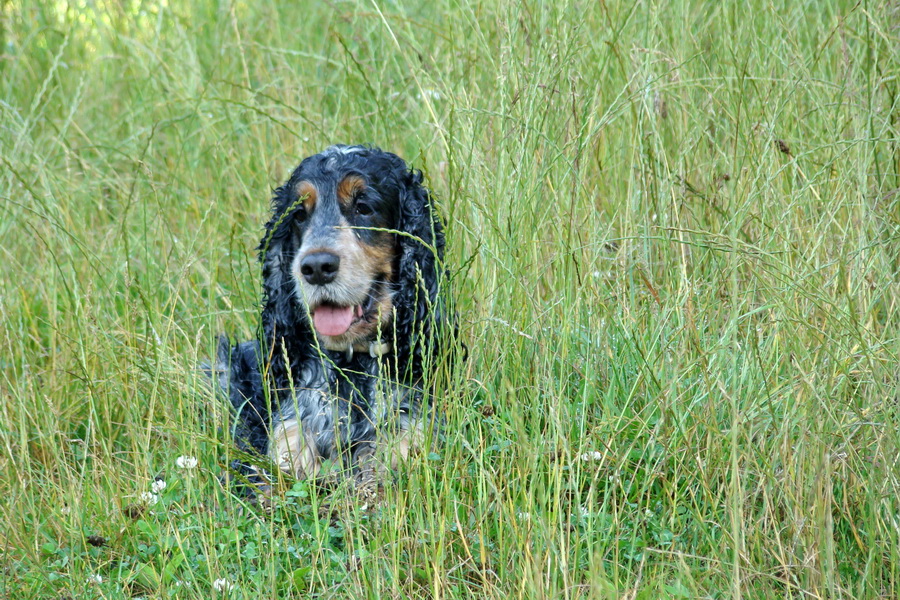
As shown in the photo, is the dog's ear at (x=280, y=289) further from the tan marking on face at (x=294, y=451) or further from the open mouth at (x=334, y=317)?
the tan marking on face at (x=294, y=451)

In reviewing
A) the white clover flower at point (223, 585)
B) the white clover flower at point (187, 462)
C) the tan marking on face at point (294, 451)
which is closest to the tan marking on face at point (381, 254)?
the tan marking on face at point (294, 451)

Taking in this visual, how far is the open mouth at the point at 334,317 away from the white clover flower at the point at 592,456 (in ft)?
3.43

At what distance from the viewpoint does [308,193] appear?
3643mm

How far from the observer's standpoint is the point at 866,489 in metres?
2.62

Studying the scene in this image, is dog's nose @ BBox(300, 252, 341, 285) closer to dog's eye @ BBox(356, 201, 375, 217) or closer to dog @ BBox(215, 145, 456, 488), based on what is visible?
dog @ BBox(215, 145, 456, 488)

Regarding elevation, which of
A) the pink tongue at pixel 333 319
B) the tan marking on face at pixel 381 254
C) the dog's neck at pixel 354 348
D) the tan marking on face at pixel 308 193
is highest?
the tan marking on face at pixel 308 193

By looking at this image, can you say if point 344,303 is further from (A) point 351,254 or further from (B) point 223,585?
(B) point 223,585

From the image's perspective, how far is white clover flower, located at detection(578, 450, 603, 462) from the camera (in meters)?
2.81

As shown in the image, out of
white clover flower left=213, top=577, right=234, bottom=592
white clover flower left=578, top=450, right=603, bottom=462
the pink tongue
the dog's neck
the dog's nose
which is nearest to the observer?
white clover flower left=213, top=577, right=234, bottom=592

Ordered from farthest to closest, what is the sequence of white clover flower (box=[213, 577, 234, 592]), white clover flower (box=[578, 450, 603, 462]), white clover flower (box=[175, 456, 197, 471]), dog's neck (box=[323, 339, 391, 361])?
dog's neck (box=[323, 339, 391, 361]) < white clover flower (box=[175, 456, 197, 471]) < white clover flower (box=[578, 450, 603, 462]) < white clover flower (box=[213, 577, 234, 592])

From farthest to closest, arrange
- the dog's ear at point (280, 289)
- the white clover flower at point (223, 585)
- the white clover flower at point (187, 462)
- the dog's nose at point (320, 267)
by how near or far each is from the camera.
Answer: the dog's ear at point (280, 289) < the dog's nose at point (320, 267) < the white clover flower at point (187, 462) < the white clover flower at point (223, 585)

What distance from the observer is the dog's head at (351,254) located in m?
3.47

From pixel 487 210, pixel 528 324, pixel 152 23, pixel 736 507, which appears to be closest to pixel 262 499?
pixel 528 324

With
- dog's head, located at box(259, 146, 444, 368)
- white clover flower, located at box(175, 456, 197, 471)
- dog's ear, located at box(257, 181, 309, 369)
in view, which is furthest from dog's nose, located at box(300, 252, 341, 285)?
white clover flower, located at box(175, 456, 197, 471)
